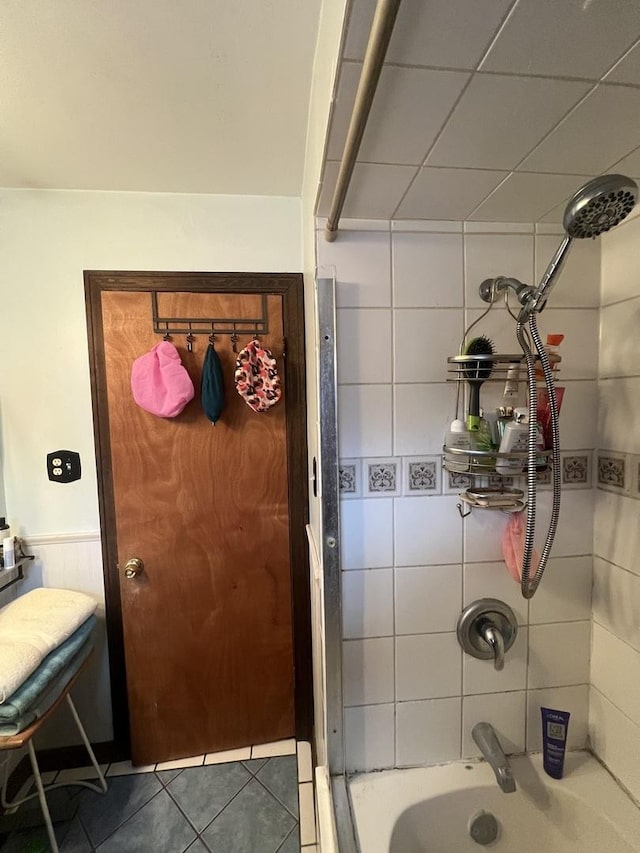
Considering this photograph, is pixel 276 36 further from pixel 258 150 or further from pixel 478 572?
pixel 478 572

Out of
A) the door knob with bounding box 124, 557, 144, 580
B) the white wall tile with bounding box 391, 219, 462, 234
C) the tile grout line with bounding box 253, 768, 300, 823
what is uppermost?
the white wall tile with bounding box 391, 219, 462, 234

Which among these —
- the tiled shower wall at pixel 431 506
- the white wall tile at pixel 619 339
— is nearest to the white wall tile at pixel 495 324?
the tiled shower wall at pixel 431 506

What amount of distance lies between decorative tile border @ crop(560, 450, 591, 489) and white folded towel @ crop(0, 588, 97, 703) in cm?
Result: 152

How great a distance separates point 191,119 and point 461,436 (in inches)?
43.8

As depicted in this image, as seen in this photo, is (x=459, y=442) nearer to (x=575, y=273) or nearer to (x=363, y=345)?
(x=363, y=345)

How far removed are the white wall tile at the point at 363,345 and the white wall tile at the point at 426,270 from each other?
0.07 meters

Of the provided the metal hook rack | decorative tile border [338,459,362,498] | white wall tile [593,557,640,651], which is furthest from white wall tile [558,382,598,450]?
the metal hook rack

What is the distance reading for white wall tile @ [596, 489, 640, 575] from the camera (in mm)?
882

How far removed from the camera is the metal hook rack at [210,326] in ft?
4.48

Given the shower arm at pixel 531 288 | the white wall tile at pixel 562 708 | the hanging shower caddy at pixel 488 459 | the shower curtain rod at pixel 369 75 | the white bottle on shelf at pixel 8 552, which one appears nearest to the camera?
the shower curtain rod at pixel 369 75

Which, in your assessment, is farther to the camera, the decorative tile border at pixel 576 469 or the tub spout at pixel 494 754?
the decorative tile border at pixel 576 469

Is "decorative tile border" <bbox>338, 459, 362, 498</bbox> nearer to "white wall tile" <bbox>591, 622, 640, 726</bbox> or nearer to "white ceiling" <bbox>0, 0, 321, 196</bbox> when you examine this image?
"white wall tile" <bbox>591, 622, 640, 726</bbox>

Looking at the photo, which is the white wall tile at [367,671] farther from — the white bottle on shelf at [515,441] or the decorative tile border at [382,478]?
the white bottle on shelf at [515,441]

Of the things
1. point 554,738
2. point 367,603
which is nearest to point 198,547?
point 367,603
